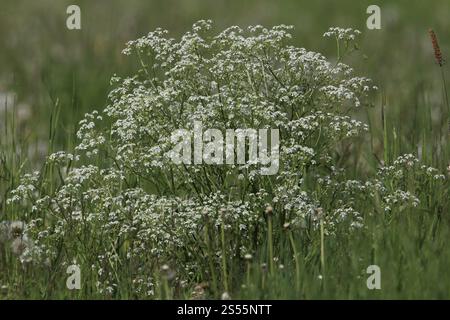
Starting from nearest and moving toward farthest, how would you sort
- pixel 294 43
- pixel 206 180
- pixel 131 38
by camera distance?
pixel 206 180 < pixel 294 43 < pixel 131 38

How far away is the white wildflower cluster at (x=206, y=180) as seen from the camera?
5.46 meters

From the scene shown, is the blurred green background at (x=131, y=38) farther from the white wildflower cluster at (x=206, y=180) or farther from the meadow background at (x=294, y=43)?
the white wildflower cluster at (x=206, y=180)

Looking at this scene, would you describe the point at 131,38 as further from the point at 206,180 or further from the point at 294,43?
the point at 206,180

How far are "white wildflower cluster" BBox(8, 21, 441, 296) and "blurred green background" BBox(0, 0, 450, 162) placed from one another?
1.97 meters

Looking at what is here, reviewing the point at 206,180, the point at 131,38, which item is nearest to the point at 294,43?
the point at 131,38

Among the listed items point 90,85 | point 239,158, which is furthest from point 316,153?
point 90,85

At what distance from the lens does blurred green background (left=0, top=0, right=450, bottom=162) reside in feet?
33.0

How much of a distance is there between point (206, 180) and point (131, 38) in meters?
7.19

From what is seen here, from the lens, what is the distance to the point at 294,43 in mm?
12422

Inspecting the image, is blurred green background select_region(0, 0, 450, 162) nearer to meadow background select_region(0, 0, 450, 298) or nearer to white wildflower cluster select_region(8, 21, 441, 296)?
meadow background select_region(0, 0, 450, 298)

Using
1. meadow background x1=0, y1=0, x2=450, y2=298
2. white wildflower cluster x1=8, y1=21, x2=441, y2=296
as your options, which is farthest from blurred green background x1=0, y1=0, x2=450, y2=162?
white wildflower cluster x1=8, y1=21, x2=441, y2=296

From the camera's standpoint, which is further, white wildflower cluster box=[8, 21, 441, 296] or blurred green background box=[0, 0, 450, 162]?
blurred green background box=[0, 0, 450, 162]
